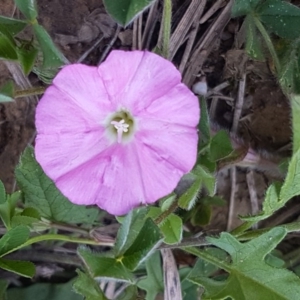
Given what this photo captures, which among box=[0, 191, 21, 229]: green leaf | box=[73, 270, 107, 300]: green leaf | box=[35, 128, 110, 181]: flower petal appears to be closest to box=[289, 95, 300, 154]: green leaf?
box=[35, 128, 110, 181]: flower petal

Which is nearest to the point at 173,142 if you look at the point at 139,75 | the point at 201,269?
the point at 139,75

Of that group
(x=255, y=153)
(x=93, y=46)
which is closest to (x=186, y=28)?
(x=93, y=46)

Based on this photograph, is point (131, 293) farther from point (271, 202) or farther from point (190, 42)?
point (190, 42)

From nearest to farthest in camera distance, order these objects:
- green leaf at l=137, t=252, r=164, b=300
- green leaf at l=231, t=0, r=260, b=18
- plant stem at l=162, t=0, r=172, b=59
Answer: plant stem at l=162, t=0, r=172, b=59
green leaf at l=231, t=0, r=260, b=18
green leaf at l=137, t=252, r=164, b=300

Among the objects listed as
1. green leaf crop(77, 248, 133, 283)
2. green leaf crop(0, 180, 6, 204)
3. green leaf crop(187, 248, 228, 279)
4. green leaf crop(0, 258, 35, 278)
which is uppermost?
green leaf crop(0, 180, 6, 204)

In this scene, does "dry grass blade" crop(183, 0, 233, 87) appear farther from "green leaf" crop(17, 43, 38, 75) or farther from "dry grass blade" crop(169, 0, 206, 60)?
"green leaf" crop(17, 43, 38, 75)

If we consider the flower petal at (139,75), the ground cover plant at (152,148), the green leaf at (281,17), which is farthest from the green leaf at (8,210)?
the green leaf at (281,17)

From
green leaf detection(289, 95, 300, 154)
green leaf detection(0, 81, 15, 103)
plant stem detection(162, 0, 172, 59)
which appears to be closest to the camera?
green leaf detection(289, 95, 300, 154)
